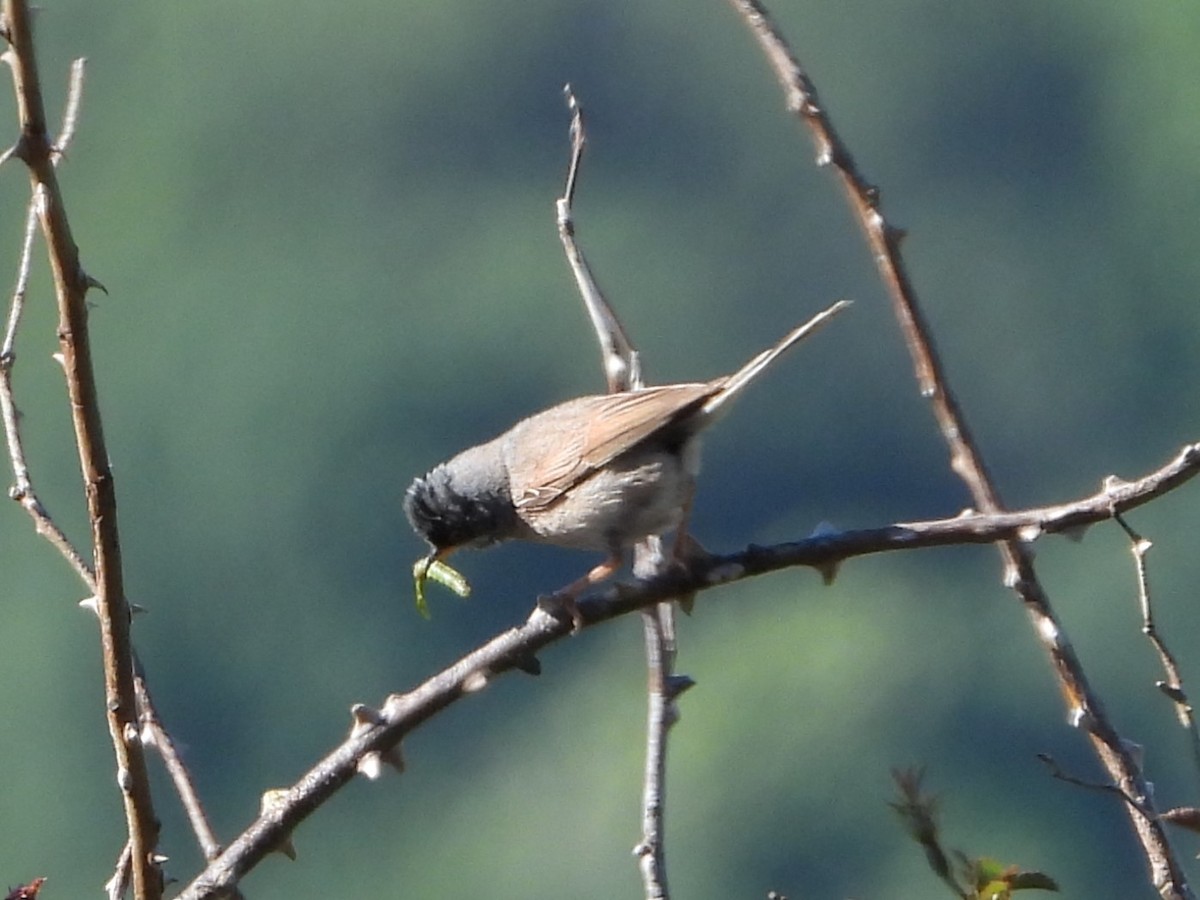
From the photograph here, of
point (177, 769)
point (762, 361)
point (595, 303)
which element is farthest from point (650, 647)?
point (762, 361)

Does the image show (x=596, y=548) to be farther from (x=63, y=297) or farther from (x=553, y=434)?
(x=63, y=297)

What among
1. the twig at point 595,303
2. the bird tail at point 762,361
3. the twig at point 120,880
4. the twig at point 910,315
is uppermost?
the bird tail at point 762,361

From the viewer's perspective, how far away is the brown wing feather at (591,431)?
193 inches

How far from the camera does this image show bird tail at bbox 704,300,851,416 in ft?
13.3

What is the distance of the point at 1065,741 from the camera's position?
8.63m

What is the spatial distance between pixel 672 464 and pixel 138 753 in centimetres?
268

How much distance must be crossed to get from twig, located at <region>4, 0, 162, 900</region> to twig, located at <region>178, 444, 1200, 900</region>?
133 millimetres

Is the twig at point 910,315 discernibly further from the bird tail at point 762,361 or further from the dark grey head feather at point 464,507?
the dark grey head feather at point 464,507

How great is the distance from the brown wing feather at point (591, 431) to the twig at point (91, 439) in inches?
94.0

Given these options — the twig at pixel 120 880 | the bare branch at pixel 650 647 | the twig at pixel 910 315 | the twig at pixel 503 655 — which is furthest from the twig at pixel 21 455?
the twig at pixel 910 315

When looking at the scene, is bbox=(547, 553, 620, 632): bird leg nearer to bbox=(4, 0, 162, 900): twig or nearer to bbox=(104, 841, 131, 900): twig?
bbox=(104, 841, 131, 900): twig

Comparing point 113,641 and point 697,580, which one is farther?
point 697,580

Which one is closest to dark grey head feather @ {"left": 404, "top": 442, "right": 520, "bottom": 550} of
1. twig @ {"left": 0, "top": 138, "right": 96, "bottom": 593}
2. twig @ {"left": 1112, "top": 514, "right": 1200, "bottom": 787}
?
twig @ {"left": 0, "top": 138, "right": 96, "bottom": 593}

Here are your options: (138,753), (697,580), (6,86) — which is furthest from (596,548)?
(6,86)
